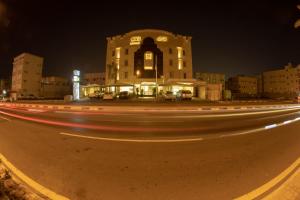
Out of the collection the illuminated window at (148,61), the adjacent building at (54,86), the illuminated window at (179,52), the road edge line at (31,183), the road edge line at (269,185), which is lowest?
the road edge line at (31,183)

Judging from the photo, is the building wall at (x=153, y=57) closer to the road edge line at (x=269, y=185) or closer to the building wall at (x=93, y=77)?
the building wall at (x=93, y=77)

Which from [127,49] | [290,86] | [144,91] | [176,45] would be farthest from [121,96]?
[290,86]

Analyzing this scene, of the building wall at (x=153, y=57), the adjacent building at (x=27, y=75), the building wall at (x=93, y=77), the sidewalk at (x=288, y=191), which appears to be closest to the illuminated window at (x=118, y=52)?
the building wall at (x=153, y=57)

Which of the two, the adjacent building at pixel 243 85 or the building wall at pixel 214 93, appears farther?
the adjacent building at pixel 243 85

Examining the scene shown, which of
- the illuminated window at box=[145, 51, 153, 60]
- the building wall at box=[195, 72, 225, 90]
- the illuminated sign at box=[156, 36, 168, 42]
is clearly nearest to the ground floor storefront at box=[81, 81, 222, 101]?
the illuminated window at box=[145, 51, 153, 60]

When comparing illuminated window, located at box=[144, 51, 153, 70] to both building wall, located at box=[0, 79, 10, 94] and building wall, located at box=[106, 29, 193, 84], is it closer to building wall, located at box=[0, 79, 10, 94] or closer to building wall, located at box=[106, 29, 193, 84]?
building wall, located at box=[106, 29, 193, 84]

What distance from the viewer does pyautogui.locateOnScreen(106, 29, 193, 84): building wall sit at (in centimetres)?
5719

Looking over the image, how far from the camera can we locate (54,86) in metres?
97.1

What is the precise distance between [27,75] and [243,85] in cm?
12416

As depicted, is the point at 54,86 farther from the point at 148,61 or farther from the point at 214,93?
the point at 214,93

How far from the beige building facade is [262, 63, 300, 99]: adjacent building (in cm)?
7367

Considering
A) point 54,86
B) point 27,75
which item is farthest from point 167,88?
point 54,86

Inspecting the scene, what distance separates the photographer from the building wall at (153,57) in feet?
188

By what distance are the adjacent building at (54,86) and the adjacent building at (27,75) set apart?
416 centimetres
